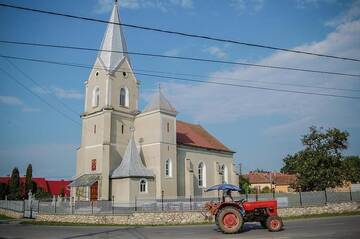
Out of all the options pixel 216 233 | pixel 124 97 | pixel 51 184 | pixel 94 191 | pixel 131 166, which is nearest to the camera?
pixel 216 233

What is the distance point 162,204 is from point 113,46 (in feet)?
76.2

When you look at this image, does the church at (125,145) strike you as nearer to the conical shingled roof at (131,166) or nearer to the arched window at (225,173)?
the conical shingled roof at (131,166)

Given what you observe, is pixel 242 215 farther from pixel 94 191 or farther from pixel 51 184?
pixel 51 184

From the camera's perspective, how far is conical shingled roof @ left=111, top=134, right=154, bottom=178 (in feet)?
118

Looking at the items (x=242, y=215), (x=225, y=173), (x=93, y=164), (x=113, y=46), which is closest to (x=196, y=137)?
(x=225, y=173)

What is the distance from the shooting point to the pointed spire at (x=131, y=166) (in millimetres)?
36125

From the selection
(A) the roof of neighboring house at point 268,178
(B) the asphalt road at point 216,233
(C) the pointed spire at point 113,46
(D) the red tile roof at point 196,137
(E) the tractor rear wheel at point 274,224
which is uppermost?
(C) the pointed spire at point 113,46

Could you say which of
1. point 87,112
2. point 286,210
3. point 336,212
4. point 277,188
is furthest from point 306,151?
point 277,188

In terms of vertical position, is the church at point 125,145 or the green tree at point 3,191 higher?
the church at point 125,145

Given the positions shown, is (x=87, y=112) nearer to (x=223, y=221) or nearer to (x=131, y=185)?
(x=131, y=185)

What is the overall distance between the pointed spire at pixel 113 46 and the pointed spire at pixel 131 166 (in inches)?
385

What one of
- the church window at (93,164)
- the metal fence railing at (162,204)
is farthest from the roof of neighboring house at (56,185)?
the metal fence railing at (162,204)

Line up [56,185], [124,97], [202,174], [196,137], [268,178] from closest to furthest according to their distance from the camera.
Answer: [124,97] → [202,174] → [196,137] → [56,185] → [268,178]

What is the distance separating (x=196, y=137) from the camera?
162ft
